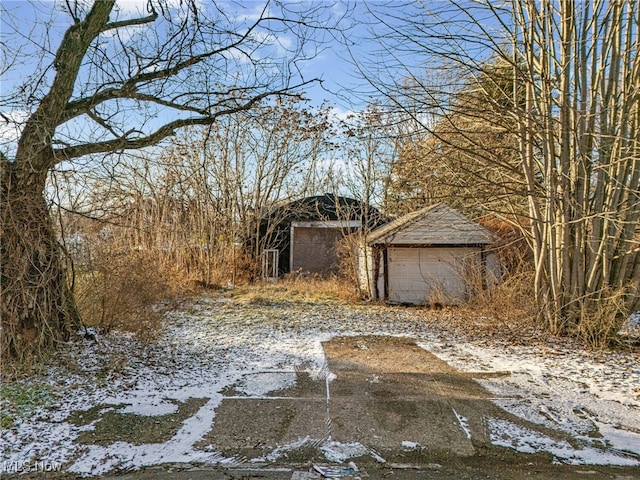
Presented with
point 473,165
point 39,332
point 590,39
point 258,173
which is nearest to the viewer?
point 39,332

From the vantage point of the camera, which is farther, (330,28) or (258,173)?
(258,173)

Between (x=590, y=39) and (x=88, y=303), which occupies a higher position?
(x=590, y=39)

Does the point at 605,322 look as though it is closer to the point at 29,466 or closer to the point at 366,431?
the point at 366,431

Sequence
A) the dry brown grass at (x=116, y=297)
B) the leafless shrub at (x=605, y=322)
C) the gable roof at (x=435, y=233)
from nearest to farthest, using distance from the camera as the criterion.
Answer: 1. the dry brown grass at (x=116, y=297)
2. the leafless shrub at (x=605, y=322)
3. the gable roof at (x=435, y=233)

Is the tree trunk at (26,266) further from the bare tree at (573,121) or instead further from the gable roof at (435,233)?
the gable roof at (435,233)

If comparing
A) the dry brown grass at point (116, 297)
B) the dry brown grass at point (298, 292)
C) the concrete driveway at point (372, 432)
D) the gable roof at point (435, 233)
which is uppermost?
the gable roof at point (435, 233)

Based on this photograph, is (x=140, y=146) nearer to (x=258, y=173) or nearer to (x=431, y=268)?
(x=431, y=268)

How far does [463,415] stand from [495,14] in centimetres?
591

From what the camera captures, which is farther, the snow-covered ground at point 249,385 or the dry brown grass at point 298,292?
the dry brown grass at point 298,292

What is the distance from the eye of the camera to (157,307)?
6.99 metres

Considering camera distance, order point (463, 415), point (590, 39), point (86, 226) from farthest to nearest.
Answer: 1. point (590, 39)
2. point (86, 226)
3. point (463, 415)

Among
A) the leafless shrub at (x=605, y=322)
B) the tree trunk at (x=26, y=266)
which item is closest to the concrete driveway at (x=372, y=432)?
the tree trunk at (x=26, y=266)

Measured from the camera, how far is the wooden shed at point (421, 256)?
12.9 meters

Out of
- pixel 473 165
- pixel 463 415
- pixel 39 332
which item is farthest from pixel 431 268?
pixel 39 332
